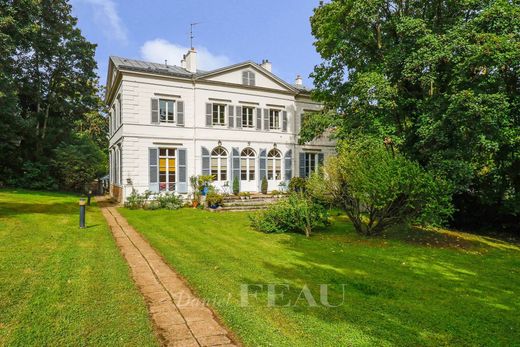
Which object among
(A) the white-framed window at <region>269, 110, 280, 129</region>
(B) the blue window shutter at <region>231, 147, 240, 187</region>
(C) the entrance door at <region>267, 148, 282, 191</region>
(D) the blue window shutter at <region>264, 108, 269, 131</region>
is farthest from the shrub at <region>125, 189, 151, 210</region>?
(A) the white-framed window at <region>269, 110, 280, 129</region>

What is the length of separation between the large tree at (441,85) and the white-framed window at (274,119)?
5625mm

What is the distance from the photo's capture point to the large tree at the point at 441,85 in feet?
34.6

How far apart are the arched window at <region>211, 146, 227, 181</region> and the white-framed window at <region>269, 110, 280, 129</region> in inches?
158

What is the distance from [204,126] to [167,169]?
11.1 feet

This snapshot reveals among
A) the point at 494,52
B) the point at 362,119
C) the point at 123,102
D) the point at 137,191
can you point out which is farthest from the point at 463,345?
the point at 123,102

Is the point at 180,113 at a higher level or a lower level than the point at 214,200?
higher

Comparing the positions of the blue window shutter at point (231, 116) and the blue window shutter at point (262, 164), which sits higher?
the blue window shutter at point (231, 116)

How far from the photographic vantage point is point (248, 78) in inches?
818

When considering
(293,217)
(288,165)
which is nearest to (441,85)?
(293,217)

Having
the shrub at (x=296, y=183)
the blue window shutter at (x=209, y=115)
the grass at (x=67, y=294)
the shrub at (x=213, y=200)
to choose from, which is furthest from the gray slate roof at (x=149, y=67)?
the grass at (x=67, y=294)

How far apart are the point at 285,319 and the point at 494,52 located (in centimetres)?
1095

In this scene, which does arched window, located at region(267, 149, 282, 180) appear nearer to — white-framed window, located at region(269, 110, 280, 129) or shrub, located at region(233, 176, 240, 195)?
white-framed window, located at region(269, 110, 280, 129)

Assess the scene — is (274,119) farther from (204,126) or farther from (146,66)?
(146,66)

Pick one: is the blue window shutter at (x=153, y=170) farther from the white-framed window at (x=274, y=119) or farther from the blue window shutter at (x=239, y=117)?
the white-framed window at (x=274, y=119)
